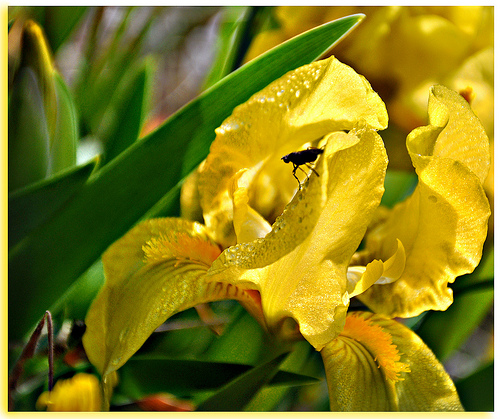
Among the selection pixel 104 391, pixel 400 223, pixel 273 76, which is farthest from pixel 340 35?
pixel 104 391

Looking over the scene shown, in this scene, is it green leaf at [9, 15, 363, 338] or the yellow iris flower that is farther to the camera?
green leaf at [9, 15, 363, 338]

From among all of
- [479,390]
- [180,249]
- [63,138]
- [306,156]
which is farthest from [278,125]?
[479,390]

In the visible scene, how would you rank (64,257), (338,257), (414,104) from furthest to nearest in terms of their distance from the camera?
(414,104) < (64,257) < (338,257)

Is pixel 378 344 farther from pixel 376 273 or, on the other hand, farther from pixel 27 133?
pixel 27 133

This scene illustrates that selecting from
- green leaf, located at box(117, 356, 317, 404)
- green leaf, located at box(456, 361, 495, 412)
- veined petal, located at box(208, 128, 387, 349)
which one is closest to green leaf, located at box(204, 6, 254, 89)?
veined petal, located at box(208, 128, 387, 349)

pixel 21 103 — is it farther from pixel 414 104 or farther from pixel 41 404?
pixel 414 104

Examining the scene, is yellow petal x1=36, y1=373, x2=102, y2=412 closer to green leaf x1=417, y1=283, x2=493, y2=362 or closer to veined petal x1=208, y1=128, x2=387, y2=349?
veined petal x1=208, y1=128, x2=387, y2=349

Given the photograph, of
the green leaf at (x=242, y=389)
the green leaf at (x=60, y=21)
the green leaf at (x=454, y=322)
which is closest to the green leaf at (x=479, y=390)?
the green leaf at (x=454, y=322)
